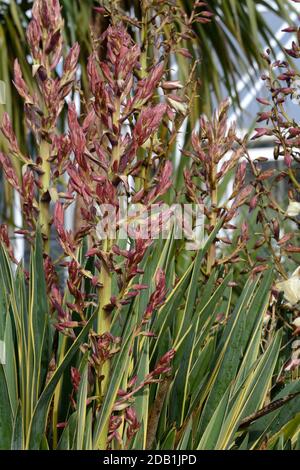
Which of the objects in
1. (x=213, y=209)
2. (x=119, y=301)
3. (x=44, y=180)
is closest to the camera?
(x=119, y=301)

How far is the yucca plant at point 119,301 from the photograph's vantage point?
91cm

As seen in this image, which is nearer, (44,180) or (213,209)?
(44,180)

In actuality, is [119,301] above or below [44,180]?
below

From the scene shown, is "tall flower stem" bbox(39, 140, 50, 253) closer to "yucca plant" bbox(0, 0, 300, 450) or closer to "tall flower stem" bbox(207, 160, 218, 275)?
"yucca plant" bbox(0, 0, 300, 450)

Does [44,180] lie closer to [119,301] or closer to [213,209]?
[119,301]

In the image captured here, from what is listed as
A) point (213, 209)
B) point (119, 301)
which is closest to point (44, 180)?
point (119, 301)

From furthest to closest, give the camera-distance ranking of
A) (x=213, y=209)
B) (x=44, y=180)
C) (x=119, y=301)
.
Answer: (x=213, y=209), (x=44, y=180), (x=119, y=301)

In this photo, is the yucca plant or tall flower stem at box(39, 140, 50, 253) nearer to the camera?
the yucca plant

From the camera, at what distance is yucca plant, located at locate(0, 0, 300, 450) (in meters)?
0.91

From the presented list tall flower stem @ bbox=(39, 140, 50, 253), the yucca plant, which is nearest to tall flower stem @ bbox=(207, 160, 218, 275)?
the yucca plant

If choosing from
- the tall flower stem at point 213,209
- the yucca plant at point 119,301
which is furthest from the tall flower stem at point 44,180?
the tall flower stem at point 213,209

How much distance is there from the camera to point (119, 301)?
913 mm

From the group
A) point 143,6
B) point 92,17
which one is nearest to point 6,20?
point 92,17
